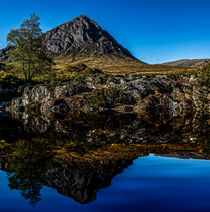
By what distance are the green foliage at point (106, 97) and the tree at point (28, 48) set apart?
1610 cm

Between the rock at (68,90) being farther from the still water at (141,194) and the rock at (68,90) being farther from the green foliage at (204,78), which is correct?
the still water at (141,194)

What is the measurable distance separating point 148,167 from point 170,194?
147cm

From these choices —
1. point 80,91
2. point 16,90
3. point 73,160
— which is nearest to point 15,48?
point 16,90

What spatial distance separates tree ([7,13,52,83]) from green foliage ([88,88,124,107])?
16097mm

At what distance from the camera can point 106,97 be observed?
888 inches

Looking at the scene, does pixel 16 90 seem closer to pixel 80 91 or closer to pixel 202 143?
pixel 80 91

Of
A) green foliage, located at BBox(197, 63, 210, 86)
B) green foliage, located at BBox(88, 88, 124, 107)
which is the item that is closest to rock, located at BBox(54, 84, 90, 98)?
green foliage, located at BBox(88, 88, 124, 107)

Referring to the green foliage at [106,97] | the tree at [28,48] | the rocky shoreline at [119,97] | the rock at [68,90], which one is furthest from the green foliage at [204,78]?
the tree at [28,48]

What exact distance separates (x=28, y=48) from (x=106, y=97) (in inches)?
745

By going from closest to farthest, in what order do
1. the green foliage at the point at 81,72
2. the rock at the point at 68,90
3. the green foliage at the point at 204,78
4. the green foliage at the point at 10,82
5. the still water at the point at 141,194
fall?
the still water at the point at 141,194
the green foliage at the point at 204,78
the rock at the point at 68,90
the green foliage at the point at 10,82
the green foliage at the point at 81,72

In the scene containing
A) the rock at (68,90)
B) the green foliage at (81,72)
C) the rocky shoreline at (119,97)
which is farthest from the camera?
the green foliage at (81,72)

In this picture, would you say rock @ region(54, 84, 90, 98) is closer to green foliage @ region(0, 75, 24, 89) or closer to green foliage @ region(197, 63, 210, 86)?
green foliage @ region(0, 75, 24, 89)

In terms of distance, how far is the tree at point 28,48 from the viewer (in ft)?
100.0

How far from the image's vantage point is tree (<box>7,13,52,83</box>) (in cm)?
3047
